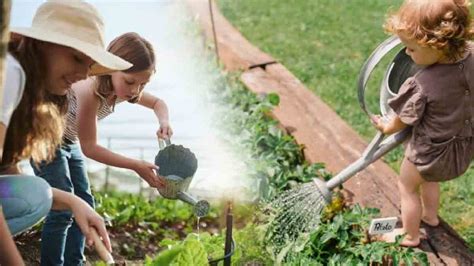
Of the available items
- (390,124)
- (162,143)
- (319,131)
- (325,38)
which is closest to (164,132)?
(162,143)

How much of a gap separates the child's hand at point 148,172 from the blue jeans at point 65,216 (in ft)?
0.47

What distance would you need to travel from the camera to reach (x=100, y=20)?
262 cm

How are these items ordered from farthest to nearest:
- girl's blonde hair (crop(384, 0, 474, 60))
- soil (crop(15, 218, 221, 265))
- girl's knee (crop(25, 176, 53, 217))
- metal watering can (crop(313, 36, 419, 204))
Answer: metal watering can (crop(313, 36, 419, 204)) < girl's blonde hair (crop(384, 0, 474, 60)) < soil (crop(15, 218, 221, 265)) < girl's knee (crop(25, 176, 53, 217))

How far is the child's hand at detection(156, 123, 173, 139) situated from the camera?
9.64ft

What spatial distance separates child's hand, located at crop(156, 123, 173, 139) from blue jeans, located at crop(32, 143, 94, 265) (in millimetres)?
238

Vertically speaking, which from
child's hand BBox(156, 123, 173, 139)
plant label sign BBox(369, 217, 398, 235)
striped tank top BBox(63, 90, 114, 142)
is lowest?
plant label sign BBox(369, 217, 398, 235)

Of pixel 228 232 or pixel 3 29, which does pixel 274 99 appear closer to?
pixel 228 232

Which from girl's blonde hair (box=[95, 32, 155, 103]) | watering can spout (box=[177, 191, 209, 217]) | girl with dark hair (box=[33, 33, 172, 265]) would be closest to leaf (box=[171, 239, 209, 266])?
watering can spout (box=[177, 191, 209, 217])

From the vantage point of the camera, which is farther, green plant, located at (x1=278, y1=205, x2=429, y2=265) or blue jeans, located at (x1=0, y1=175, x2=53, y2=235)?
green plant, located at (x1=278, y1=205, x2=429, y2=265)

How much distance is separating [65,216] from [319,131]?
2.69 m

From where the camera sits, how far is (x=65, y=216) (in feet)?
8.86

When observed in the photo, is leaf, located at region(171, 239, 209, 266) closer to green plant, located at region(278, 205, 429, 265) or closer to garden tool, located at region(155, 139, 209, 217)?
garden tool, located at region(155, 139, 209, 217)

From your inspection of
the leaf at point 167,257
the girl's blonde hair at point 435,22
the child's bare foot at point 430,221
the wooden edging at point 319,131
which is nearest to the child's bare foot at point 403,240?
the wooden edging at point 319,131

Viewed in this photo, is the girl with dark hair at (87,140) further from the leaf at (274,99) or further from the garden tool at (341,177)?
the leaf at (274,99)
